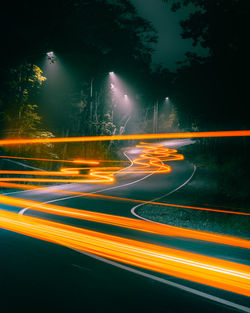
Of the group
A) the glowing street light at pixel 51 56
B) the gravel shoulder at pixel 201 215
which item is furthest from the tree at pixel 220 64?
the glowing street light at pixel 51 56

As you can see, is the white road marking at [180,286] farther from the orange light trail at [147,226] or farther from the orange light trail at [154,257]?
the orange light trail at [147,226]

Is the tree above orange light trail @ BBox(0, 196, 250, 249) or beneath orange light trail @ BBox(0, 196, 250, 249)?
above

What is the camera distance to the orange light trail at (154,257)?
507cm

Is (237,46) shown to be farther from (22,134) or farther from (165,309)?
(22,134)

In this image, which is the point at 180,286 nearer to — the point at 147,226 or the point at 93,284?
the point at 93,284

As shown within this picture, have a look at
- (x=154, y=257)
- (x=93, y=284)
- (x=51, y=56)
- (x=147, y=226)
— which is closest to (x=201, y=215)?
(x=147, y=226)

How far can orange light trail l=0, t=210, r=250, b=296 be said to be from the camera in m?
5.07

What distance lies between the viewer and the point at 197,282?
5.16 m

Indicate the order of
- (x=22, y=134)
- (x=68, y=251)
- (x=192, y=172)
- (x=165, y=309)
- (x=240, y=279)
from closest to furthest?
(x=165, y=309) → (x=240, y=279) → (x=68, y=251) → (x=22, y=134) → (x=192, y=172)

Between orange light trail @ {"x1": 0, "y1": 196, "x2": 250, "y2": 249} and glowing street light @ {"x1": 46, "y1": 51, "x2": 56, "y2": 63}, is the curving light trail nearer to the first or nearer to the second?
orange light trail @ {"x1": 0, "y1": 196, "x2": 250, "y2": 249}

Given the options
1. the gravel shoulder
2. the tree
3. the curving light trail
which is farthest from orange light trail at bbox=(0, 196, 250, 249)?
the tree

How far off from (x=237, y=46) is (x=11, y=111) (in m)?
16.9

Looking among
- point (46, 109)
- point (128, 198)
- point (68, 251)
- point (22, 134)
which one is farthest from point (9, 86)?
point (68, 251)

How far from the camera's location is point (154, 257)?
6145mm
